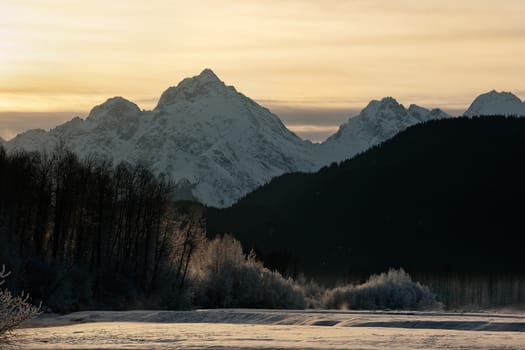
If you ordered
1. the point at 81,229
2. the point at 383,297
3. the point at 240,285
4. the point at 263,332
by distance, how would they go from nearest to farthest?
the point at 263,332 → the point at 81,229 → the point at 240,285 → the point at 383,297

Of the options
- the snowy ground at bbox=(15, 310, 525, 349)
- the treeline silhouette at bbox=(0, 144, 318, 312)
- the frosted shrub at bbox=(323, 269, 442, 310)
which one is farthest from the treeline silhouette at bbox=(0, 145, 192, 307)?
the snowy ground at bbox=(15, 310, 525, 349)

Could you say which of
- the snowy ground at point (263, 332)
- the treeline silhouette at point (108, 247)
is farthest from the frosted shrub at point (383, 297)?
the snowy ground at point (263, 332)

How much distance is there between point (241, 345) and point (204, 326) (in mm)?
16914

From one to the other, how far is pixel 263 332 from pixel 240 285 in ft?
238

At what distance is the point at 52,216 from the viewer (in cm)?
12062

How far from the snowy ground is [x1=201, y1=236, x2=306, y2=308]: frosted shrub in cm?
4829

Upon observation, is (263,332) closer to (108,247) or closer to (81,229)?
(81,229)

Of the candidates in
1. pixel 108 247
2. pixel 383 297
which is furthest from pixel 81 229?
pixel 383 297

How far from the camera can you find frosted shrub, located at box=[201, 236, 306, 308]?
440 feet

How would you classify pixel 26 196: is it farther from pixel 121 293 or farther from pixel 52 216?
pixel 121 293

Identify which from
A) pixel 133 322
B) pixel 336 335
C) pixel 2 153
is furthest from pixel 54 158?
pixel 336 335

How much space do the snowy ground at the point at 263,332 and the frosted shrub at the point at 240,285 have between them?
48.3 m

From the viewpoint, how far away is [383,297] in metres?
143

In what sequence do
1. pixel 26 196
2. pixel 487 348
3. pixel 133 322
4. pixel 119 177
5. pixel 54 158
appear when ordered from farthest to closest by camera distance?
pixel 119 177 < pixel 54 158 < pixel 26 196 < pixel 133 322 < pixel 487 348
